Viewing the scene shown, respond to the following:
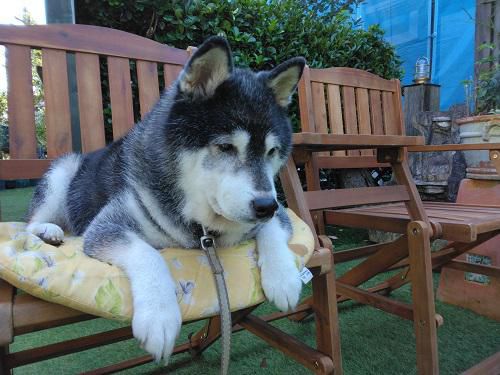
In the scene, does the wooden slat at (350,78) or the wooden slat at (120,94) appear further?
the wooden slat at (350,78)

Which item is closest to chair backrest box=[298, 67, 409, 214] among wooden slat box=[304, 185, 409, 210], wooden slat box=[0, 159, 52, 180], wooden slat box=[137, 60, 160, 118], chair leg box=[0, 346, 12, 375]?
wooden slat box=[304, 185, 409, 210]

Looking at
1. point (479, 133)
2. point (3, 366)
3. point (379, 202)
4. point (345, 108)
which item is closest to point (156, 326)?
point (3, 366)

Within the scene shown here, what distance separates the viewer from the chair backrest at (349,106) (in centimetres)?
213

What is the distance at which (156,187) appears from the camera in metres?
1.13

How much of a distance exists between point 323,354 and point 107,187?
91 cm

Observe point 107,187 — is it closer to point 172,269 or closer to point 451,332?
point 172,269

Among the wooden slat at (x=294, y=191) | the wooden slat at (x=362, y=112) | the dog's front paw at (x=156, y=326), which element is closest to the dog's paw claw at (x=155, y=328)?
the dog's front paw at (x=156, y=326)

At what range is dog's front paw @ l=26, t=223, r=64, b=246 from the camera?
118 centimetres

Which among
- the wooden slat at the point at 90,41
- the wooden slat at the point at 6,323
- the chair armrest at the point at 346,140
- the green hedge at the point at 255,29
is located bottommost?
the wooden slat at the point at 6,323

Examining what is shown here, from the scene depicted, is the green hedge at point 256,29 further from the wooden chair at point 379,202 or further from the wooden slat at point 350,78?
the wooden chair at point 379,202

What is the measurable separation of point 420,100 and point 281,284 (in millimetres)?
3817

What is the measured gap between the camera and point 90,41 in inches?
64.6

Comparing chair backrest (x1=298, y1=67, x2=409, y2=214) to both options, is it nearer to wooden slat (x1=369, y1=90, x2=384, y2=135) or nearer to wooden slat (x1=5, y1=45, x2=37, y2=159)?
wooden slat (x1=369, y1=90, x2=384, y2=135)

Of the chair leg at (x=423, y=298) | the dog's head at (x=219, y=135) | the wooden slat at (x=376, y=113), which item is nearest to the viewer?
the dog's head at (x=219, y=135)
